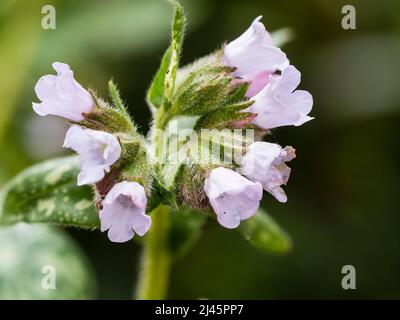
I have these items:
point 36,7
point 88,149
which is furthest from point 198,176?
point 36,7

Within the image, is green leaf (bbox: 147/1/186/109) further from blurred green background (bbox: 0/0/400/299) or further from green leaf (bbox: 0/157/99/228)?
blurred green background (bbox: 0/0/400/299)

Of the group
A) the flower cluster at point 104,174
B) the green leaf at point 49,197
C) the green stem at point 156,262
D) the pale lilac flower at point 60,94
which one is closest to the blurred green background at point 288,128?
the green stem at point 156,262

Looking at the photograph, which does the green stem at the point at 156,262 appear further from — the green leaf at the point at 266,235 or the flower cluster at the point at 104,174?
the flower cluster at the point at 104,174

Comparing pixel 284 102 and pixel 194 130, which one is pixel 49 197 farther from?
pixel 284 102

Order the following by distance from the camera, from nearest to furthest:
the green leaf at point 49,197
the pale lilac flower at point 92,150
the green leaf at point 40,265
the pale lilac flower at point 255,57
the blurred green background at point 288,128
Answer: the pale lilac flower at point 92,150 < the pale lilac flower at point 255,57 < the green leaf at point 49,197 < the green leaf at point 40,265 < the blurred green background at point 288,128

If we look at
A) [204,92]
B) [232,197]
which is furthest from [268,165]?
[204,92]

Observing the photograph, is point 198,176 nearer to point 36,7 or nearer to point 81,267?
point 81,267
